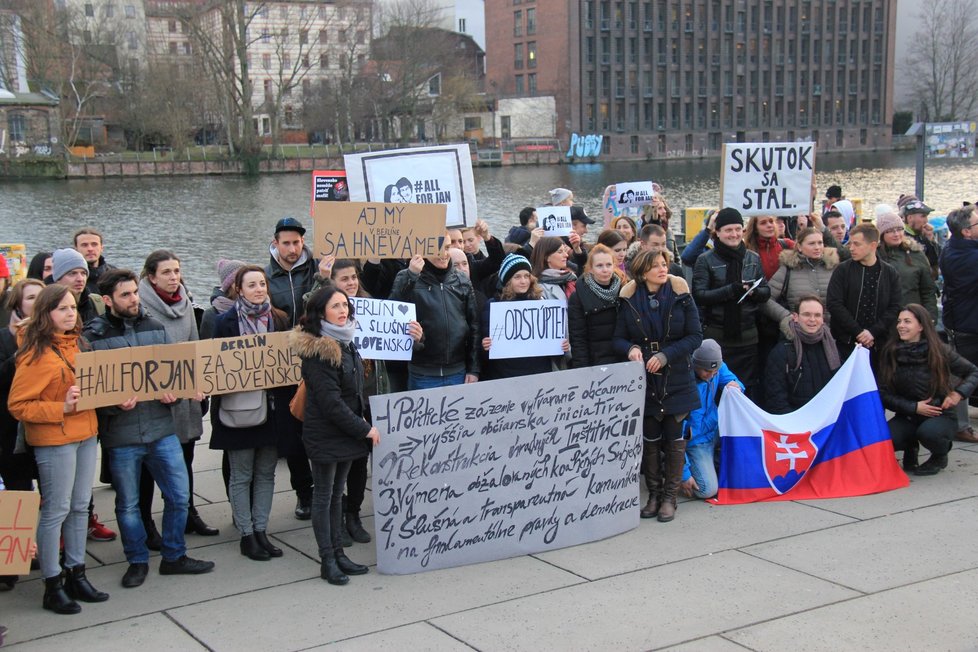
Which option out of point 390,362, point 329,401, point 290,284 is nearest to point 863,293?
point 390,362

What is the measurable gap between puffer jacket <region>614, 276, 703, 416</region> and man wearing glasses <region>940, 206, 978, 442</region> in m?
3.33

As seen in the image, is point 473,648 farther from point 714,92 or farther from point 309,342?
→ point 714,92

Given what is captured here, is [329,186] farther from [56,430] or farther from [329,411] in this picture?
[56,430]

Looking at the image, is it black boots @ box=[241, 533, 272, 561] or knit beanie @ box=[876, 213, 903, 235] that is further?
knit beanie @ box=[876, 213, 903, 235]

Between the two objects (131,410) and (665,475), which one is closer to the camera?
(131,410)

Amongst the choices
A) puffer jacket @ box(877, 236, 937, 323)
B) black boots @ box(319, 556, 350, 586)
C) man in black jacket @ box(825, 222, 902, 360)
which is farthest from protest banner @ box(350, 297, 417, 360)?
puffer jacket @ box(877, 236, 937, 323)

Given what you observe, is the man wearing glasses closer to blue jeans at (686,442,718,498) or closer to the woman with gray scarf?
blue jeans at (686,442,718,498)

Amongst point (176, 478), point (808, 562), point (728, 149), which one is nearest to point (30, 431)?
point (176, 478)

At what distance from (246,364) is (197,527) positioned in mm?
1346

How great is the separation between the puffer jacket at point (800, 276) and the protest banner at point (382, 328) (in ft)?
10.6

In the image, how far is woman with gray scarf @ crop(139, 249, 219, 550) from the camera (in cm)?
646

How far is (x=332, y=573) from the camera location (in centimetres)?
596

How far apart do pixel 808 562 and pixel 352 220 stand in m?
3.95

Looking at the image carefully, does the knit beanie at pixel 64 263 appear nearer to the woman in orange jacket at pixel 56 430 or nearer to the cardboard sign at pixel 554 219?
the woman in orange jacket at pixel 56 430
